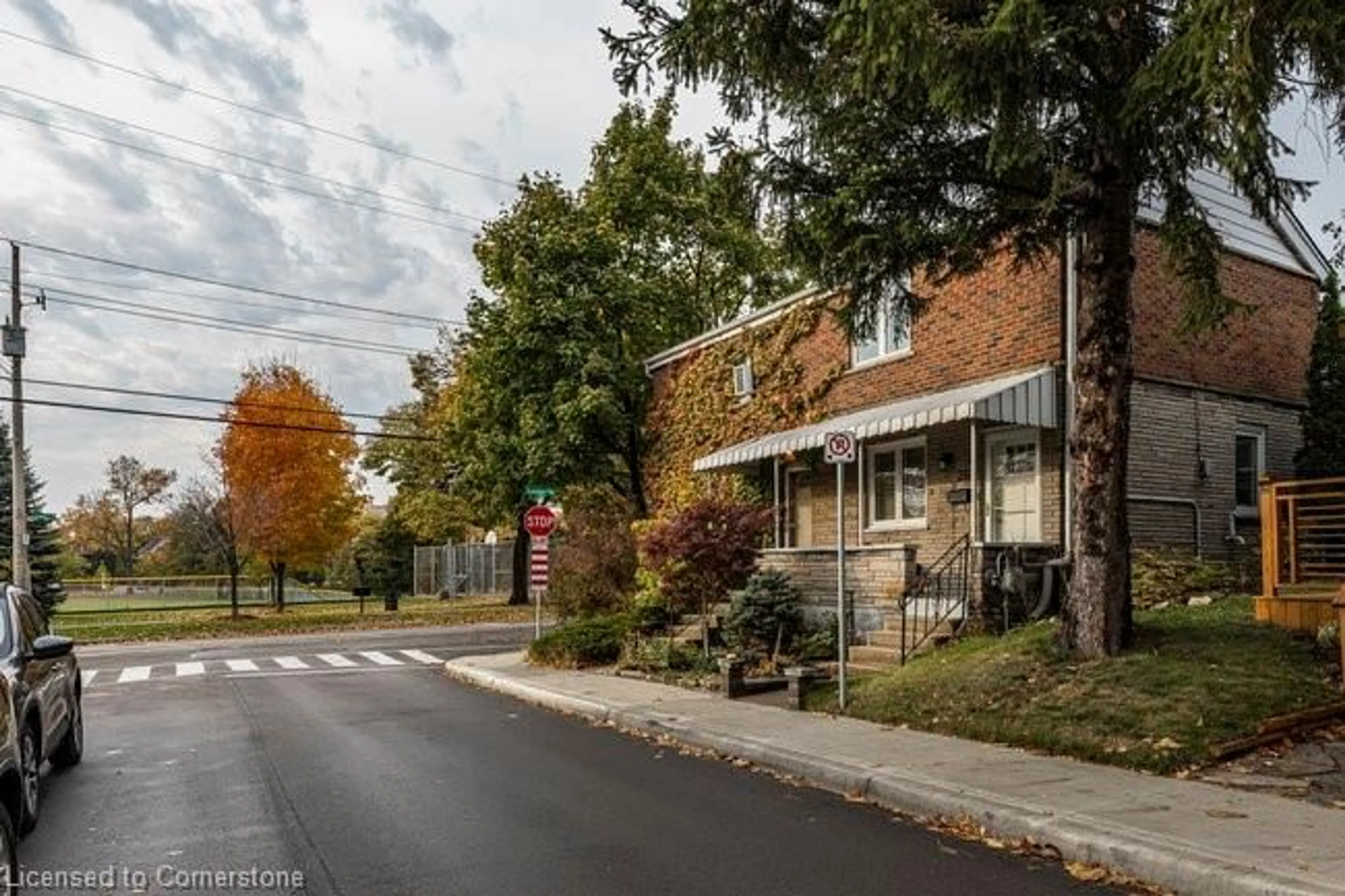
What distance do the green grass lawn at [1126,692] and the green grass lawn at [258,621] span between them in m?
22.3

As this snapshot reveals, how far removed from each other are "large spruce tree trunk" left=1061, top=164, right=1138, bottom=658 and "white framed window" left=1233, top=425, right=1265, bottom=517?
732cm

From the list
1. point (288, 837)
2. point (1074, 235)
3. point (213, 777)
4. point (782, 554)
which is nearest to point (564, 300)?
point (782, 554)

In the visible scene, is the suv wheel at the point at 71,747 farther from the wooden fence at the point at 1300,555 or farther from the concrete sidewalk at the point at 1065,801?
the wooden fence at the point at 1300,555

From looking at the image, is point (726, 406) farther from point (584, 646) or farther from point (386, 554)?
point (386, 554)

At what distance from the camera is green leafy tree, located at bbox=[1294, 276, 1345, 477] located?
16.5 meters

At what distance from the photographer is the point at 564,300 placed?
91.6 ft

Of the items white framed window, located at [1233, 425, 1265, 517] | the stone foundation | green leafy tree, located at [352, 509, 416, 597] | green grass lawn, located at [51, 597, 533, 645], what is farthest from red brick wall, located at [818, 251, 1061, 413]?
green leafy tree, located at [352, 509, 416, 597]

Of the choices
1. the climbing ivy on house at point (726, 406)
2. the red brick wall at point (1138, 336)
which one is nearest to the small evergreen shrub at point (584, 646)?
the climbing ivy on house at point (726, 406)

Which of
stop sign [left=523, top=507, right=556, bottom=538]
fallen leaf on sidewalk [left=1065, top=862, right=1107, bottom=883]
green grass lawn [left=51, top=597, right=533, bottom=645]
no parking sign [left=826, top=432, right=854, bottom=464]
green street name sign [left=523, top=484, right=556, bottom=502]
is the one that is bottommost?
green grass lawn [left=51, top=597, right=533, bottom=645]

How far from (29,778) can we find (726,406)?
689 inches

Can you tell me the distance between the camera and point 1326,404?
16828mm

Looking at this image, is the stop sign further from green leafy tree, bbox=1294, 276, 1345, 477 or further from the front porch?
green leafy tree, bbox=1294, 276, 1345, 477

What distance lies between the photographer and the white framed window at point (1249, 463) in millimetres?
16844
